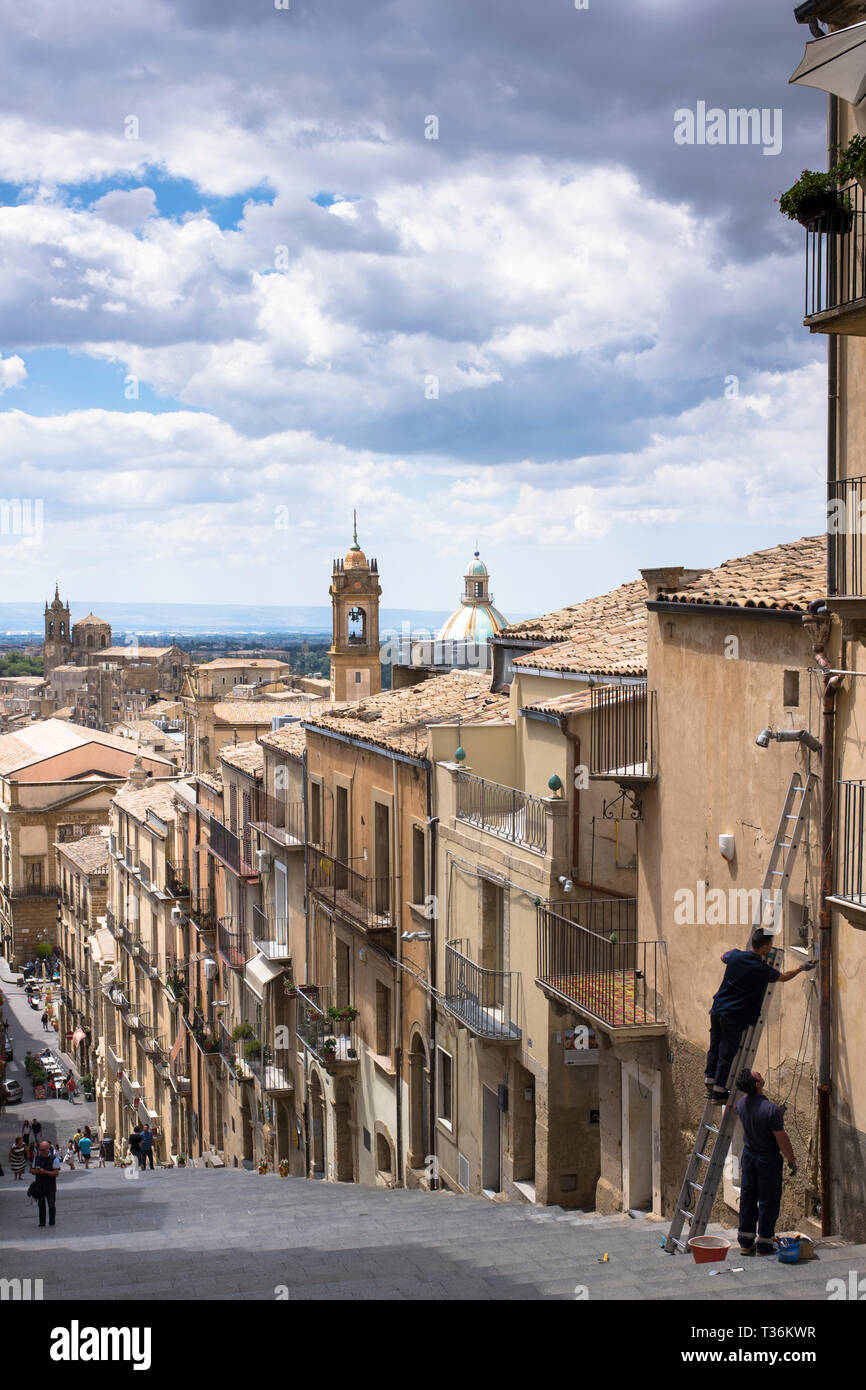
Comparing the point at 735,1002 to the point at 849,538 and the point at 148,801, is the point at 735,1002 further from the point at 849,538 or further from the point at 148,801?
the point at 148,801

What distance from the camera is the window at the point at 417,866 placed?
21953 millimetres

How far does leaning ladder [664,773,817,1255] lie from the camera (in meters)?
10.7

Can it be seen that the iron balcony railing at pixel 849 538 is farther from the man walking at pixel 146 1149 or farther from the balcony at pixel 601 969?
the man walking at pixel 146 1149

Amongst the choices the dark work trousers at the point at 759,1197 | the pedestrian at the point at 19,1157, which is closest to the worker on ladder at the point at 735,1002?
the dark work trousers at the point at 759,1197

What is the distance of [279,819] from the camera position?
99.9ft

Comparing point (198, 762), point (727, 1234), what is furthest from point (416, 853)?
point (198, 762)

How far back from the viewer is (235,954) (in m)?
34.7

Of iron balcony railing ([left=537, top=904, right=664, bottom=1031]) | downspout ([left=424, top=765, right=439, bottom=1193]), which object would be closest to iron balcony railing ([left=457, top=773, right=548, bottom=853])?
downspout ([left=424, top=765, right=439, bottom=1193])

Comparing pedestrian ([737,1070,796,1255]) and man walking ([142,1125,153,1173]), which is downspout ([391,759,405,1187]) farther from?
man walking ([142,1125,153,1173])

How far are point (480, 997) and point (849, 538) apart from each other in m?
9.66

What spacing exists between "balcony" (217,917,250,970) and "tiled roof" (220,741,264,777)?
4014 millimetres

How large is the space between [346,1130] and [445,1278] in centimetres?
1592

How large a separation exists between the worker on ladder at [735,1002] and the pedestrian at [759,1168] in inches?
13.1
